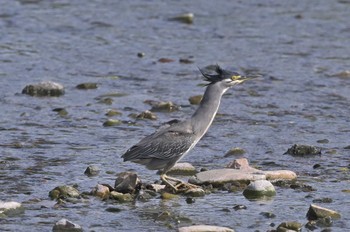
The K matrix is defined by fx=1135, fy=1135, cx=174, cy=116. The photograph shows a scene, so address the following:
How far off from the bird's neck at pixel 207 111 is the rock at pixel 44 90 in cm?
370

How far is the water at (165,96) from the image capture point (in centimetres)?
975

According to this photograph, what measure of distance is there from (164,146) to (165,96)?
4.10m

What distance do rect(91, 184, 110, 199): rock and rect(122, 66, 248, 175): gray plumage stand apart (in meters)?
0.55

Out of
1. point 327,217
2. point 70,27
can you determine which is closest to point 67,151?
point 327,217

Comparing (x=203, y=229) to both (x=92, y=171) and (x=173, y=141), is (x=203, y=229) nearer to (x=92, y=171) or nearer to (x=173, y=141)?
(x=173, y=141)

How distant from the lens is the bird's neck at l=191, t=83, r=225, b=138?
10.8 m

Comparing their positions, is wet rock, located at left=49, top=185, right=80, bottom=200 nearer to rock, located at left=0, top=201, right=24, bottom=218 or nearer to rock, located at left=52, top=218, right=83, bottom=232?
rock, located at left=0, top=201, right=24, bottom=218

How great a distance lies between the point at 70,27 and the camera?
1869 centimetres

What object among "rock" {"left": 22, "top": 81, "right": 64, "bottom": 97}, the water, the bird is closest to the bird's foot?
the bird

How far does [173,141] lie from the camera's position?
10492mm

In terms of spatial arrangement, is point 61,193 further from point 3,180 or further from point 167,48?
point 167,48

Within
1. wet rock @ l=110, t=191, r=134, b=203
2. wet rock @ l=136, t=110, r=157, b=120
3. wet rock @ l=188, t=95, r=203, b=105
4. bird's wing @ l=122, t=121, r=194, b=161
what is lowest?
wet rock @ l=110, t=191, r=134, b=203

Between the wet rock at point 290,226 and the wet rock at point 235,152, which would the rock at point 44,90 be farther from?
the wet rock at point 290,226

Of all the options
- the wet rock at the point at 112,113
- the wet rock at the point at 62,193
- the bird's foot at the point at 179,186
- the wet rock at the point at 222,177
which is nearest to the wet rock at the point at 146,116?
the wet rock at the point at 112,113
